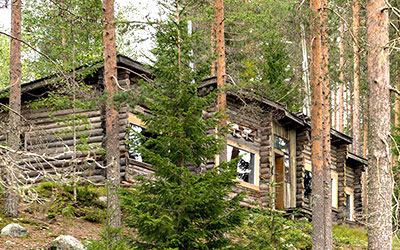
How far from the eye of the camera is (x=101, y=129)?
1944 cm

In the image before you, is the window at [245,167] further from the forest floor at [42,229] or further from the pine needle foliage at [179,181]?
the pine needle foliage at [179,181]

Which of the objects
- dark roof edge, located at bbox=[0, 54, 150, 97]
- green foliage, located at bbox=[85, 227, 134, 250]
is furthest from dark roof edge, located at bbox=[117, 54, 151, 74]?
green foliage, located at bbox=[85, 227, 134, 250]

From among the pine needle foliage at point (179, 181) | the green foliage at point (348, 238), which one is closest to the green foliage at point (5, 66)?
the green foliage at point (348, 238)

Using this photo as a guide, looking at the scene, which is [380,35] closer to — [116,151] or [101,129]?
[116,151]

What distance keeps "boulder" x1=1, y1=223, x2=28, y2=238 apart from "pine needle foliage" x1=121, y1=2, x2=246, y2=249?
482cm

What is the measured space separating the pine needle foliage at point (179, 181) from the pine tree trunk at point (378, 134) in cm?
335

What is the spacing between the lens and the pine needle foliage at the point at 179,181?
355 inches

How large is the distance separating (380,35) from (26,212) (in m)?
10.6

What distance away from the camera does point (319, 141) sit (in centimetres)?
1583

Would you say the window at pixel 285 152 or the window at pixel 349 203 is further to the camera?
the window at pixel 349 203

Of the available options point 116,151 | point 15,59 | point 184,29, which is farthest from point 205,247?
point 15,59

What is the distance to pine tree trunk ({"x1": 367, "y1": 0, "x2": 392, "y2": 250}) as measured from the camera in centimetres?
1116

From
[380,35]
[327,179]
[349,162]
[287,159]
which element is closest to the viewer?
[380,35]

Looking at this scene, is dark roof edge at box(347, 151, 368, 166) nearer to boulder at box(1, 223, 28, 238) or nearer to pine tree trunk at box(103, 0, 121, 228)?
pine tree trunk at box(103, 0, 121, 228)
